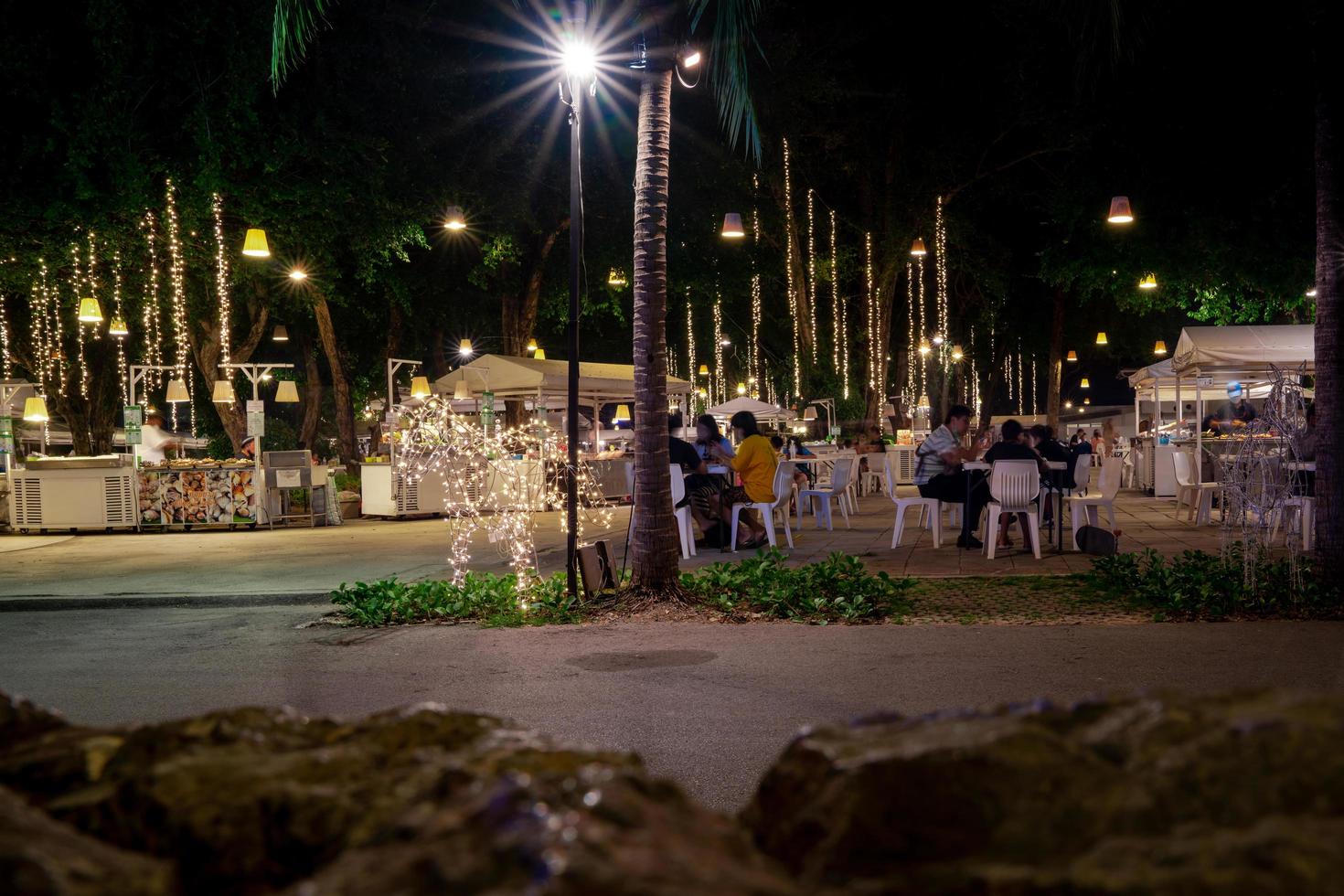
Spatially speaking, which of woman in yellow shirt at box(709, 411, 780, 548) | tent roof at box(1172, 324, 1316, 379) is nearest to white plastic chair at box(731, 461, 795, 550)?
woman in yellow shirt at box(709, 411, 780, 548)

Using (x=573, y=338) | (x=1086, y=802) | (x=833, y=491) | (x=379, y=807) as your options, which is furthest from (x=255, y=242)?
(x=1086, y=802)

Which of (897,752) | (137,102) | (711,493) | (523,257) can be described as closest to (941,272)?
(523,257)

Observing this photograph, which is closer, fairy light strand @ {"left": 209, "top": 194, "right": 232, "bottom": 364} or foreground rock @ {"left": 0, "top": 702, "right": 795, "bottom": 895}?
foreground rock @ {"left": 0, "top": 702, "right": 795, "bottom": 895}

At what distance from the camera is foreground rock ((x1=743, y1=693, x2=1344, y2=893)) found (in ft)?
4.43

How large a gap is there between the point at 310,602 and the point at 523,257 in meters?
18.0

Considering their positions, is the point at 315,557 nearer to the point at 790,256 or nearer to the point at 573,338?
the point at 573,338

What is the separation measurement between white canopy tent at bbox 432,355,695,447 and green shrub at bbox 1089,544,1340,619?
46.1 feet

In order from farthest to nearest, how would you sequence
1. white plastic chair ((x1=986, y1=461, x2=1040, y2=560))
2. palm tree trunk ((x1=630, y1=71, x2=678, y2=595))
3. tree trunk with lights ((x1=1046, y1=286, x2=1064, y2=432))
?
tree trunk with lights ((x1=1046, y1=286, x2=1064, y2=432)) < white plastic chair ((x1=986, y1=461, x2=1040, y2=560)) < palm tree trunk ((x1=630, y1=71, x2=678, y2=595))

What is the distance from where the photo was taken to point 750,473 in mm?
13844

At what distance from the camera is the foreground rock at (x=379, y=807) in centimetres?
133

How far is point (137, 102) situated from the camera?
15.5m

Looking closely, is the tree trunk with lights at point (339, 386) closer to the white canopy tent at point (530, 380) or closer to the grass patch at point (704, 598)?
the white canopy tent at point (530, 380)

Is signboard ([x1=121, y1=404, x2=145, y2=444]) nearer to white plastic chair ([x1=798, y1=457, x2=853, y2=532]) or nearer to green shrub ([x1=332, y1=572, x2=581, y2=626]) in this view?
green shrub ([x1=332, y1=572, x2=581, y2=626])

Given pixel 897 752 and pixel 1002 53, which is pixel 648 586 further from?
pixel 1002 53
